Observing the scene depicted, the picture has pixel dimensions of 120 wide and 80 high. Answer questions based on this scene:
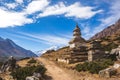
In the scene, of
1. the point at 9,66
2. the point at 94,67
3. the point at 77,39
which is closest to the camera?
the point at 94,67

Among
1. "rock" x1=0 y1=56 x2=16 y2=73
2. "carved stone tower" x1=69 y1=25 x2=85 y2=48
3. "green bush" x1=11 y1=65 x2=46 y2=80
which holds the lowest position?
"green bush" x1=11 y1=65 x2=46 y2=80

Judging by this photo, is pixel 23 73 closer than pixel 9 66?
Yes

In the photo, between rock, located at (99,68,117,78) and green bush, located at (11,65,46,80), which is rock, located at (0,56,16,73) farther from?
rock, located at (99,68,117,78)

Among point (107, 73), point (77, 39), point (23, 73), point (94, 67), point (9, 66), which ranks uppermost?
point (77, 39)

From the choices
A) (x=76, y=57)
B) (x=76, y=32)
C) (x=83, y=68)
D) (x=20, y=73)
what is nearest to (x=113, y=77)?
(x=83, y=68)

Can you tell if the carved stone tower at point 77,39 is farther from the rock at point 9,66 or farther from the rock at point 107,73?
the rock at point 107,73

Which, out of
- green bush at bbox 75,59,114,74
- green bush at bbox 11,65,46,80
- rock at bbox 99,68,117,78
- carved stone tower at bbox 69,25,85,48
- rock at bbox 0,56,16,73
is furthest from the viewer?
carved stone tower at bbox 69,25,85,48

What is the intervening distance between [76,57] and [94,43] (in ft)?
16.1

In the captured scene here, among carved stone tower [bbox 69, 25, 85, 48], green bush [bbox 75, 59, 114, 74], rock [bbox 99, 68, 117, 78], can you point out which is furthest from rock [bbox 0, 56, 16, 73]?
carved stone tower [bbox 69, 25, 85, 48]

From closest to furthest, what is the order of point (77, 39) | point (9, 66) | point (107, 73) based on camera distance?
point (107, 73)
point (9, 66)
point (77, 39)

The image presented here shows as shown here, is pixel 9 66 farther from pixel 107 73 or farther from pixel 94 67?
pixel 107 73

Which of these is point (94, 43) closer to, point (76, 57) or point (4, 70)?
point (76, 57)

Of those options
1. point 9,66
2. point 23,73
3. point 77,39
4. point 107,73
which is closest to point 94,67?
point 107,73

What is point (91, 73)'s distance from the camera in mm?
38938
